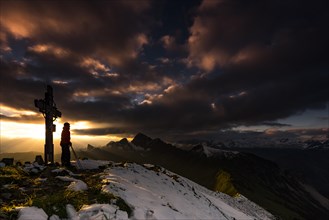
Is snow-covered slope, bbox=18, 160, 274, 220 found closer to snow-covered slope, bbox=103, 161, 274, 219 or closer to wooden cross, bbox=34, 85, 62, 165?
snow-covered slope, bbox=103, 161, 274, 219

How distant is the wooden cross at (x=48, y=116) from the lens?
25047 millimetres

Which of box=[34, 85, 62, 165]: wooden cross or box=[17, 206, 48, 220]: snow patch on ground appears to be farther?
box=[34, 85, 62, 165]: wooden cross

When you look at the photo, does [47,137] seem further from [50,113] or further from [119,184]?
[119,184]

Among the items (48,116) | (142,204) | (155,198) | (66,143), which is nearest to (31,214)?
(142,204)

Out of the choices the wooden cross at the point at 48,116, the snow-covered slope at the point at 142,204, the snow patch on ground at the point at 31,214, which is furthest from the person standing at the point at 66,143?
the snow patch on ground at the point at 31,214

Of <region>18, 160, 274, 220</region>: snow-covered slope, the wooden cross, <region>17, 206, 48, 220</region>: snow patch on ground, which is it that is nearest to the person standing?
<region>18, 160, 274, 220</region>: snow-covered slope

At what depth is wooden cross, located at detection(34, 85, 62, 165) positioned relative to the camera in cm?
2505

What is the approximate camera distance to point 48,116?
84.4ft

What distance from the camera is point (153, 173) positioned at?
21.2 m

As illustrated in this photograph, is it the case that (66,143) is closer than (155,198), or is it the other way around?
(155,198)

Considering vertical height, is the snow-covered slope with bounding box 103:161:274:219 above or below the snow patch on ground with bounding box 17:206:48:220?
below

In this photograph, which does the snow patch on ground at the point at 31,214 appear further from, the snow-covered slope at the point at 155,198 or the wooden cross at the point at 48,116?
the wooden cross at the point at 48,116

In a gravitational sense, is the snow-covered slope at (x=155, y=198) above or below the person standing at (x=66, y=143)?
below

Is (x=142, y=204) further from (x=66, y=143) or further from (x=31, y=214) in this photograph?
(x=66, y=143)
